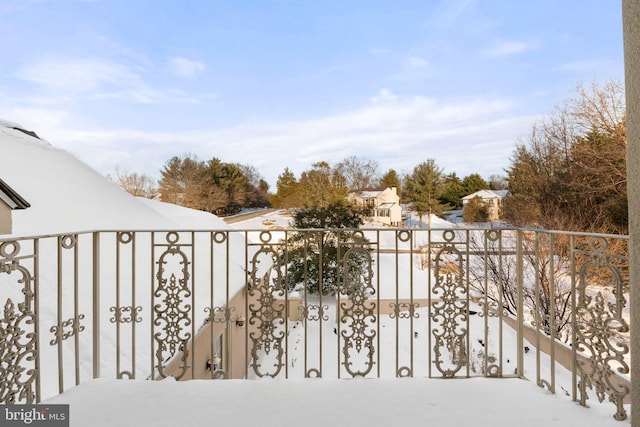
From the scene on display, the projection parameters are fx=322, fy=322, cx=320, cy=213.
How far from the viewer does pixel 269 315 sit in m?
2.12

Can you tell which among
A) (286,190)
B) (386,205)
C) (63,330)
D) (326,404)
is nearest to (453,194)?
(386,205)

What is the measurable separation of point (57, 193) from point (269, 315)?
8846 millimetres

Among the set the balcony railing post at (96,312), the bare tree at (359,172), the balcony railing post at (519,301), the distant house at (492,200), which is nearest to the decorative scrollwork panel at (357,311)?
the balcony railing post at (519,301)

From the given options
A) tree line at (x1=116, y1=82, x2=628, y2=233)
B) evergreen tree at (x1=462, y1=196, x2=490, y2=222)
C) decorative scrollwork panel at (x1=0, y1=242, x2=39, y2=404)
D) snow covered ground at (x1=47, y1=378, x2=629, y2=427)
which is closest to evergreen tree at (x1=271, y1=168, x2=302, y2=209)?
tree line at (x1=116, y1=82, x2=628, y2=233)

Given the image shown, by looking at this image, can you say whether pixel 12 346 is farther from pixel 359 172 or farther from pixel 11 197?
pixel 359 172

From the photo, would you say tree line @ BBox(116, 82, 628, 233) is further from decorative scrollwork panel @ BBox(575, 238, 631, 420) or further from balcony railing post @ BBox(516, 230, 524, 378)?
decorative scrollwork panel @ BBox(575, 238, 631, 420)

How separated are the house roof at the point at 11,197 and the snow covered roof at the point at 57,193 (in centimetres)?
263

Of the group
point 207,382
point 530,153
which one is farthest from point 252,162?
point 207,382

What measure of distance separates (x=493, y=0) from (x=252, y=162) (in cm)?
2435

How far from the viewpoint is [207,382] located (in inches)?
76.8

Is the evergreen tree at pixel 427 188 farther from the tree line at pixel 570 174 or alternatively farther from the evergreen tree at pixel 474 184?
the evergreen tree at pixel 474 184

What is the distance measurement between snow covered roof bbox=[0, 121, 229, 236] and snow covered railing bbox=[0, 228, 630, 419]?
61.3 inches

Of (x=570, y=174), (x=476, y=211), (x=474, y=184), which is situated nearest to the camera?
(x=570, y=174)

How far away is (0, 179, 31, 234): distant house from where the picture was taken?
3105 mm
